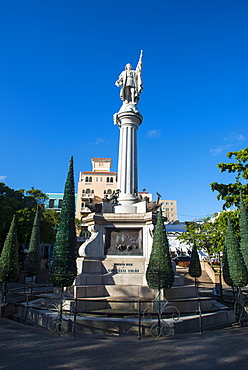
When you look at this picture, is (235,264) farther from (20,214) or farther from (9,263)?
(20,214)

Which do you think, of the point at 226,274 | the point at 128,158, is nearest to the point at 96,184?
the point at 128,158

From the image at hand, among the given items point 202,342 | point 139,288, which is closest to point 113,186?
point 139,288

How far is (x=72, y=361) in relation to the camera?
5141 mm

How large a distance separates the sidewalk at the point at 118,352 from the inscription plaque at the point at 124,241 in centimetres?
570

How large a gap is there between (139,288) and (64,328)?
13.2 feet

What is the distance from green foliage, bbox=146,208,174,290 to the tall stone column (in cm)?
543

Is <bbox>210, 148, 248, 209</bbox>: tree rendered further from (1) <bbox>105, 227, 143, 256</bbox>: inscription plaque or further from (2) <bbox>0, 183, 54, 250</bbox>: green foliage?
(2) <bbox>0, 183, 54, 250</bbox>: green foliage

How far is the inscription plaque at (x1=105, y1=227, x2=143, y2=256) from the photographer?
12891 millimetres

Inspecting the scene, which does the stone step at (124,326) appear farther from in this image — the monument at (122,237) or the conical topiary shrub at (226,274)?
the conical topiary shrub at (226,274)

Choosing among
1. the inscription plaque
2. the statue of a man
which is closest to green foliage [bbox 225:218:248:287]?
the inscription plaque

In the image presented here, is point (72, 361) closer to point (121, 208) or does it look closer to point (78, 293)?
point (78, 293)

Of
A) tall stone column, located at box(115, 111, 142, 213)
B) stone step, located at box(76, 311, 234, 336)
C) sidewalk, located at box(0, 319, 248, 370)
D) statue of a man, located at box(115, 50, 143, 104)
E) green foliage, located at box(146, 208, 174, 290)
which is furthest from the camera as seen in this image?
statue of a man, located at box(115, 50, 143, 104)

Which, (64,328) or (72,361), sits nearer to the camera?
(72,361)

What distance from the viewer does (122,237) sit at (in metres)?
13.2
